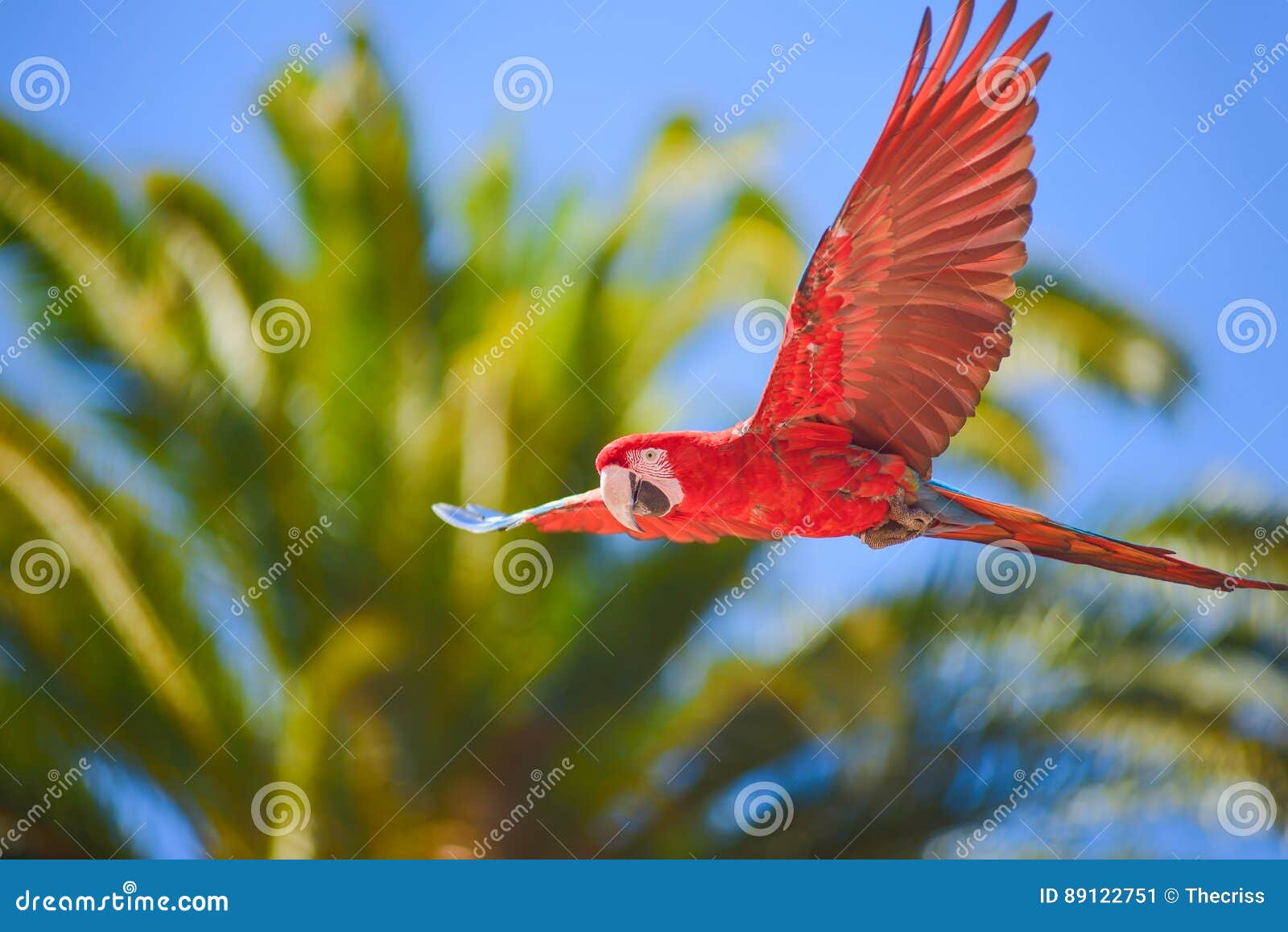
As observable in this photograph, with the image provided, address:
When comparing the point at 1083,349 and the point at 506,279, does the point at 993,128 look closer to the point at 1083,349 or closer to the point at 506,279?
the point at 1083,349

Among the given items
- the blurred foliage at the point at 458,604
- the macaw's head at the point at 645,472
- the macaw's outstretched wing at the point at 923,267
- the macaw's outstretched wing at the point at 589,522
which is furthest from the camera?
the blurred foliage at the point at 458,604

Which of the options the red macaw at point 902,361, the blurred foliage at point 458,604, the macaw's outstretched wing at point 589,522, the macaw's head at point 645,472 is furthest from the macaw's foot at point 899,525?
the blurred foliage at point 458,604

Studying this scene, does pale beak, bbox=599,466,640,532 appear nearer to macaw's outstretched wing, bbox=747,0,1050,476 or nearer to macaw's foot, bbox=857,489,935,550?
macaw's outstretched wing, bbox=747,0,1050,476

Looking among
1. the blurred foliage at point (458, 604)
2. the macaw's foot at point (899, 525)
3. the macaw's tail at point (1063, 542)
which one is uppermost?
the macaw's tail at point (1063, 542)

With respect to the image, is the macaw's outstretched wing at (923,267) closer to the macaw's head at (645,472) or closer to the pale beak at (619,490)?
the macaw's head at (645,472)

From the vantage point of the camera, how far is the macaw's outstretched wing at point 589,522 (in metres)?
3.51

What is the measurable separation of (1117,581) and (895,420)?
2839 mm

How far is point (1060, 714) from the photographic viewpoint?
5578mm

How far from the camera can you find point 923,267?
298 cm

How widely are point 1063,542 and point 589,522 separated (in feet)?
4.80

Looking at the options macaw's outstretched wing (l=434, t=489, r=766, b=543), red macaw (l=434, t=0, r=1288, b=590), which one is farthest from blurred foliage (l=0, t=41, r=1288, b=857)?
red macaw (l=434, t=0, r=1288, b=590)

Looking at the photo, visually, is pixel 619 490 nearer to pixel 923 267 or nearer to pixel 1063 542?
pixel 923 267

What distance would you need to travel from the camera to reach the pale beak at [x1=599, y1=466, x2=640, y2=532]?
3266mm

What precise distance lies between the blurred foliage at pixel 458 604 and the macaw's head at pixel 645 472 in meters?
2.34
